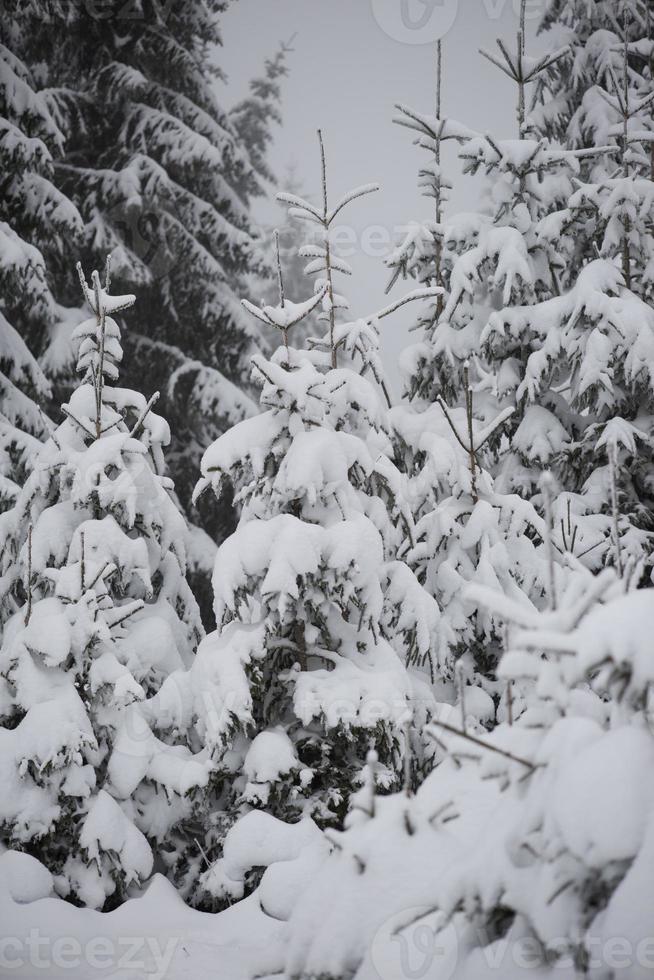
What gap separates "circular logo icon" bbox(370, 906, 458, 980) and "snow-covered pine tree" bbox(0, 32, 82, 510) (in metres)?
7.10

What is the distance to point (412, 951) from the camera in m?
2.22

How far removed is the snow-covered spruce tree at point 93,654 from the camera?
4.00 m

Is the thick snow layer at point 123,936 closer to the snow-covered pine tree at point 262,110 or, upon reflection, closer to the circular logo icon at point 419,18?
the circular logo icon at point 419,18

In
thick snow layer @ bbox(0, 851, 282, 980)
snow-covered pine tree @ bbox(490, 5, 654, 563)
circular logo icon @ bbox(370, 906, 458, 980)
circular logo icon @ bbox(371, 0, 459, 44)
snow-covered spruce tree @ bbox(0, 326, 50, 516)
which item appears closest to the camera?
circular logo icon @ bbox(370, 906, 458, 980)

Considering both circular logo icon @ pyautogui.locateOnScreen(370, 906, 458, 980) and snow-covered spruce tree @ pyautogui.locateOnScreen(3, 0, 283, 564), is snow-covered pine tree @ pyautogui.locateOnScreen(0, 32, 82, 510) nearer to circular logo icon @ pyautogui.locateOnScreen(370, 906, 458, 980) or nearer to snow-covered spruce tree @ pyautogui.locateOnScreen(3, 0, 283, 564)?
snow-covered spruce tree @ pyautogui.locateOnScreen(3, 0, 283, 564)

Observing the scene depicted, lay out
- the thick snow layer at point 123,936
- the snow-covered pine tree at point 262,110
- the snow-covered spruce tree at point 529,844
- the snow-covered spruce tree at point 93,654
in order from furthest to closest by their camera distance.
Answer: the snow-covered pine tree at point 262,110 → the snow-covered spruce tree at point 93,654 → the thick snow layer at point 123,936 → the snow-covered spruce tree at point 529,844

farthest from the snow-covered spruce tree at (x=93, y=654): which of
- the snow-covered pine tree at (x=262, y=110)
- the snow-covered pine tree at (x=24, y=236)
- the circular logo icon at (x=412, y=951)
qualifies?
the snow-covered pine tree at (x=262, y=110)

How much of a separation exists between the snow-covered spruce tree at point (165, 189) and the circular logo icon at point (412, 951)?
9.34 metres

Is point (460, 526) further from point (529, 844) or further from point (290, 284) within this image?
point (290, 284)

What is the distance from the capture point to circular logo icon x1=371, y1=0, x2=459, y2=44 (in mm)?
6957

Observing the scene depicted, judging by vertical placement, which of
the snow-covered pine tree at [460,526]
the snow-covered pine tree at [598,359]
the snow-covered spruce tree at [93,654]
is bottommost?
the snow-covered spruce tree at [93,654]

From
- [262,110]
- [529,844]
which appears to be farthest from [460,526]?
[262,110]

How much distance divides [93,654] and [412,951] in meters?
2.94

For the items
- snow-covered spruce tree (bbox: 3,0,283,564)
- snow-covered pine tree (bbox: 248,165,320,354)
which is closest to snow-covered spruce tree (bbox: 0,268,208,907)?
snow-covered spruce tree (bbox: 3,0,283,564)
